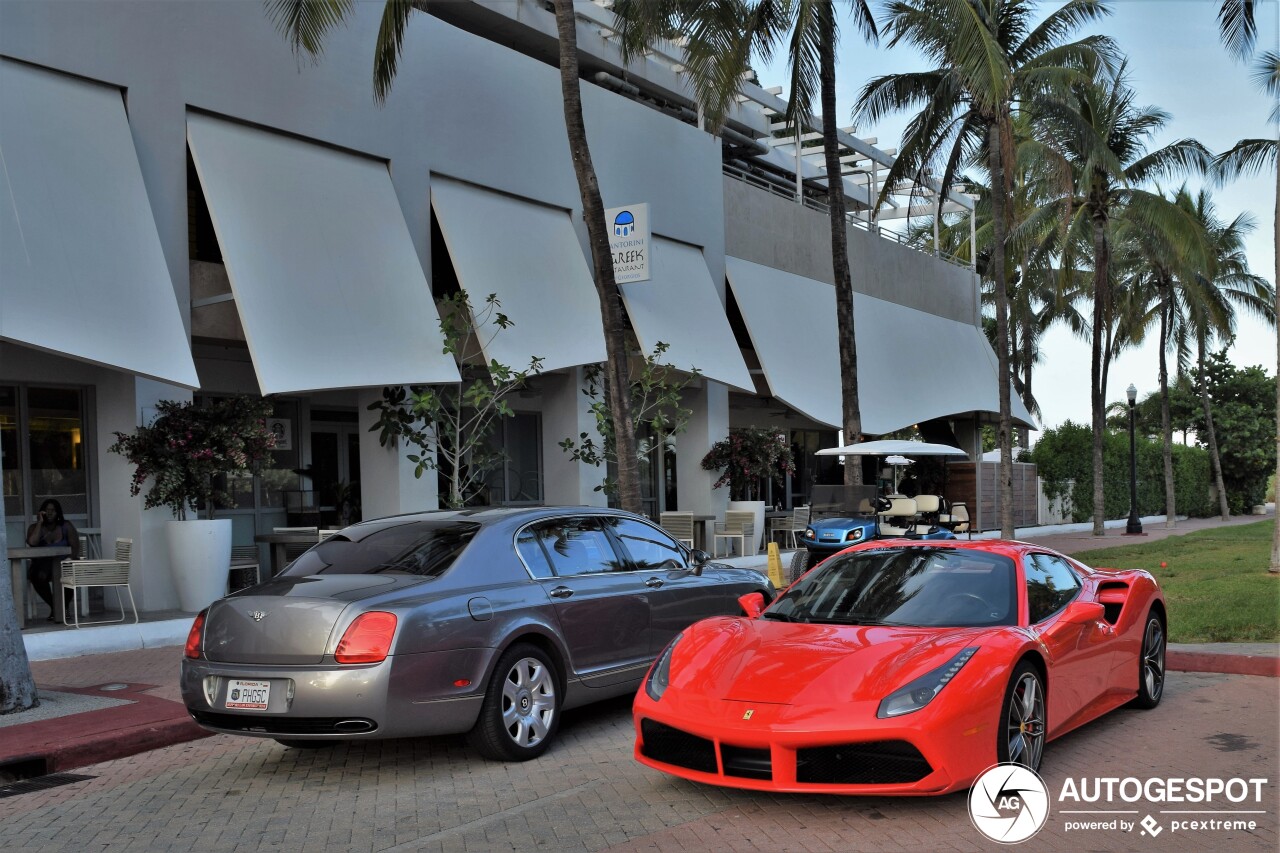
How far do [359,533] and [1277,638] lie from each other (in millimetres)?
8077

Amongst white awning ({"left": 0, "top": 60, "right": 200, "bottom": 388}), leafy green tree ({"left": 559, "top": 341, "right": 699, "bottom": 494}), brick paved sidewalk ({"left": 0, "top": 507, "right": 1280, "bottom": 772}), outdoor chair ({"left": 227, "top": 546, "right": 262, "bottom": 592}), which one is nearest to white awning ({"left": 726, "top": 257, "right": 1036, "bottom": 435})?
leafy green tree ({"left": 559, "top": 341, "right": 699, "bottom": 494})

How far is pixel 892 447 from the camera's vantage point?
57.1 feet

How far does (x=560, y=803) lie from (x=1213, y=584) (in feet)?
38.5

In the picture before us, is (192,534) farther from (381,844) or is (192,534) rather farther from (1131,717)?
(1131,717)

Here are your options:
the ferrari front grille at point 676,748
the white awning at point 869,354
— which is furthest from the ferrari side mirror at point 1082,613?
the white awning at point 869,354

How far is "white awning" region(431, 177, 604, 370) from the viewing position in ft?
54.0

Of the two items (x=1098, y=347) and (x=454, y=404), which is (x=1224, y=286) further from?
(x=454, y=404)

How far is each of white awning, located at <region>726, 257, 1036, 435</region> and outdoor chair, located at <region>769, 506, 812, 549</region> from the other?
192 cm

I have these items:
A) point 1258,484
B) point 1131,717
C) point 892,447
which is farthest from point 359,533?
point 1258,484

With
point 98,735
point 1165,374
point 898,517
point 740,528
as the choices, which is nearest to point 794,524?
point 740,528

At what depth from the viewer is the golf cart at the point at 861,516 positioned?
16000mm

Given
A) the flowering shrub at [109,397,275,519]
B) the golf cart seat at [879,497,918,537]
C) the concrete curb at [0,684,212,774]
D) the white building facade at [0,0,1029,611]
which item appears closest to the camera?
the concrete curb at [0,684,212,774]

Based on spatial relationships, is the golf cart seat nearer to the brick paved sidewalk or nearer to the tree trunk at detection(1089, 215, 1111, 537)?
the brick paved sidewalk

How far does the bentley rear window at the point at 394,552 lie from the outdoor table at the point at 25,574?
227 inches
